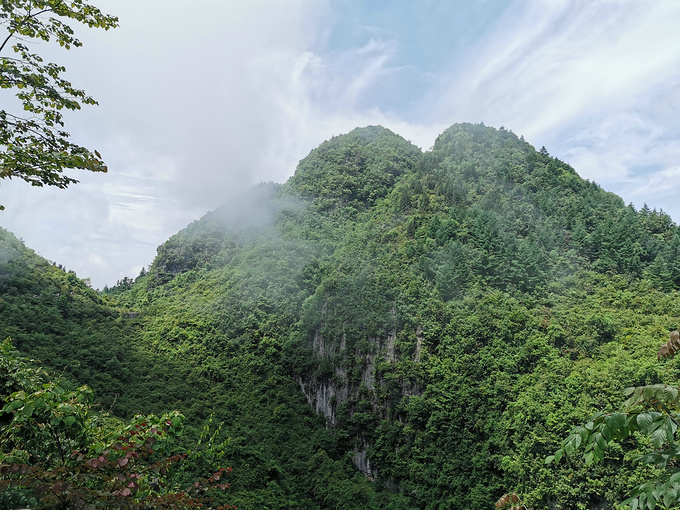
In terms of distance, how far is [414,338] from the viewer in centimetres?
3216

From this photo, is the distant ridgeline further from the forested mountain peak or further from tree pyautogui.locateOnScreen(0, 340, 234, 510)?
tree pyautogui.locateOnScreen(0, 340, 234, 510)

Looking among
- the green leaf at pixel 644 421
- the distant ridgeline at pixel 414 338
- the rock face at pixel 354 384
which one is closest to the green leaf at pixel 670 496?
the green leaf at pixel 644 421

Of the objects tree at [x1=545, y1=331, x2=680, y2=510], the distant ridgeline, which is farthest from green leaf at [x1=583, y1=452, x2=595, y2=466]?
the distant ridgeline

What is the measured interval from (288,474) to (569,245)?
31495mm

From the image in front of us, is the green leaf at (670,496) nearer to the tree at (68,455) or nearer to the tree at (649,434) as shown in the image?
the tree at (649,434)

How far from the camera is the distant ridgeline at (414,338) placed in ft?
76.4

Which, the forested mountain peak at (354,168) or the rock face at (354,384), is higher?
the forested mountain peak at (354,168)

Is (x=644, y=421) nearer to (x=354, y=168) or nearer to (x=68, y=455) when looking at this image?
(x=68, y=455)

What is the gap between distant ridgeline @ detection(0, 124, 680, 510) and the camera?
917 inches

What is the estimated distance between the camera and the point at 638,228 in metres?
35.1

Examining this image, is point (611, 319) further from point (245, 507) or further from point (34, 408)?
point (34, 408)

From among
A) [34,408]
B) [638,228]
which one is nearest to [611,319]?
[638,228]

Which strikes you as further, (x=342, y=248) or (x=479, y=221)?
(x=342, y=248)

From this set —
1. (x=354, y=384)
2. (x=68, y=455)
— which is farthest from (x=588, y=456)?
(x=354, y=384)
